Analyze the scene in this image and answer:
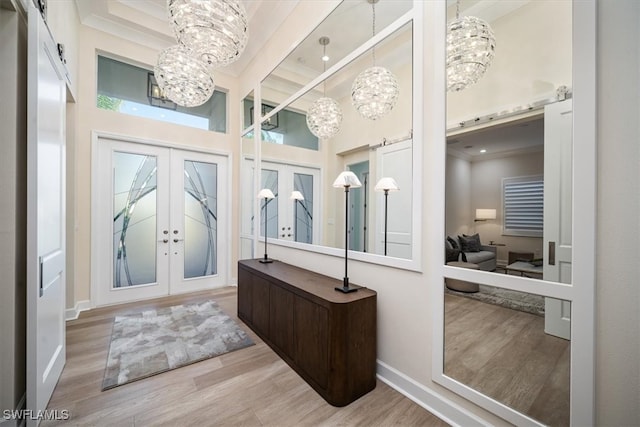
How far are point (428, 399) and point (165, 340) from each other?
8.52 ft

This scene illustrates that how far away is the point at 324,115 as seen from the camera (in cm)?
291

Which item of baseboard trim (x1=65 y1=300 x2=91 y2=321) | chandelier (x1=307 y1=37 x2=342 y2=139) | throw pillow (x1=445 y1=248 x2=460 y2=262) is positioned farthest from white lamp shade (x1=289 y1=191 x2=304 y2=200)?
baseboard trim (x1=65 y1=300 x2=91 y2=321)

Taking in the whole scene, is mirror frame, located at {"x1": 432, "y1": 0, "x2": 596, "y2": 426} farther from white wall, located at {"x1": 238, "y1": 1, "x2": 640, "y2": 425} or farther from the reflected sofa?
the reflected sofa

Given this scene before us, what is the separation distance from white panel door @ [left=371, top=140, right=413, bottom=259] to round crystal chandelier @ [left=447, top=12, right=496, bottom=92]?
1.70 feet

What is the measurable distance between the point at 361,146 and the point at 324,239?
107cm

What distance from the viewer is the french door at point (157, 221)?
3811 millimetres

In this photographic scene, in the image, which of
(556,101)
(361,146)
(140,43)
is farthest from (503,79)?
(140,43)

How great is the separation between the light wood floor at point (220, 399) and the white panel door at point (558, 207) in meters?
1.03

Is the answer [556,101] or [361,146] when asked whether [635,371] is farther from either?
[361,146]

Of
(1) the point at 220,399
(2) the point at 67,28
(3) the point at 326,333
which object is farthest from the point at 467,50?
(2) the point at 67,28

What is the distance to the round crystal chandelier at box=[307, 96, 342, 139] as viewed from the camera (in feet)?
9.10

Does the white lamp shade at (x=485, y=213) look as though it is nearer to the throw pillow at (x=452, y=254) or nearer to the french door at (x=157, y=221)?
the throw pillow at (x=452, y=254)

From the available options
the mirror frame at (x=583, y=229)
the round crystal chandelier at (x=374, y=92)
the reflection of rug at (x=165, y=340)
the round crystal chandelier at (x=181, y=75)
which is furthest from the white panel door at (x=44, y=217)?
the mirror frame at (x=583, y=229)

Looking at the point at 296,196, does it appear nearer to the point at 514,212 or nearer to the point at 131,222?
the point at 514,212
